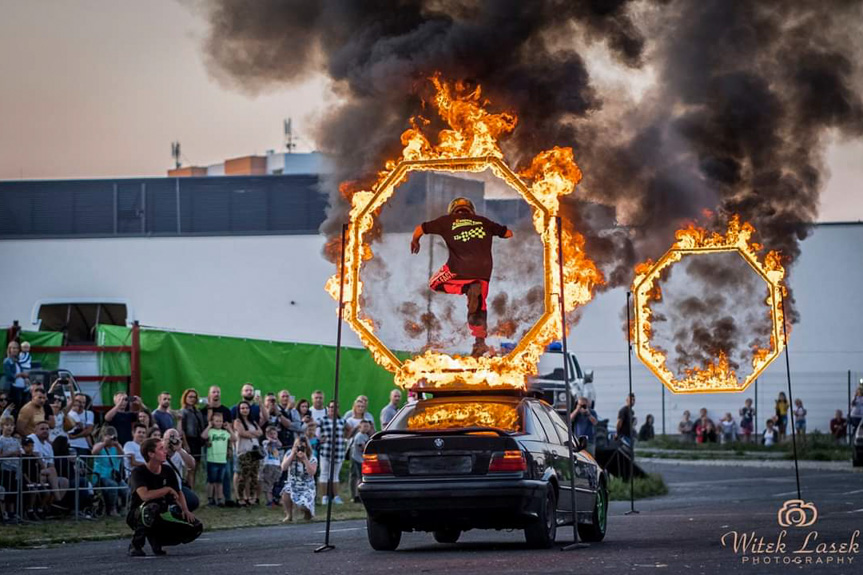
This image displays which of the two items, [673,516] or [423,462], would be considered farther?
[673,516]

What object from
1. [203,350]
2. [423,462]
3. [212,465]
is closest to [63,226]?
[203,350]

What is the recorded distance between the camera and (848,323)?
4491 centimetres

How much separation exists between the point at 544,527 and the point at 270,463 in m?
9.23

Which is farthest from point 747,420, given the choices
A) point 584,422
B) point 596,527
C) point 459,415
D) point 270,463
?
point 459,415

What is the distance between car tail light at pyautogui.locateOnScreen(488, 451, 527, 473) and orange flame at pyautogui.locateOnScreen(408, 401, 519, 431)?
1.55 feet

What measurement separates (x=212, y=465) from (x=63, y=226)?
22.8 metres

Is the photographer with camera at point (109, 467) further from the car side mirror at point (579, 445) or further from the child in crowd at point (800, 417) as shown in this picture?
the child in crowd at point (800, 417)

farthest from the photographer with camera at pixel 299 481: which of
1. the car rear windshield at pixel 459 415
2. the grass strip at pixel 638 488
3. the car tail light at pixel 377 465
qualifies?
the grass strip at pixel 638 488

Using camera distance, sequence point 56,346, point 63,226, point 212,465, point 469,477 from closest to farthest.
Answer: point 469,477 < point 212,465 < point 56,346 < point 63,226

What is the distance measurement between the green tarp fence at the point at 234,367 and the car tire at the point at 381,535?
31.7 ft

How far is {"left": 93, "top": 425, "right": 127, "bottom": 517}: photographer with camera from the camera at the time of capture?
2077 cm

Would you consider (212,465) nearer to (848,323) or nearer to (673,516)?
(673,516)

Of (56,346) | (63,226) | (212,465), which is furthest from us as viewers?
(63,226)

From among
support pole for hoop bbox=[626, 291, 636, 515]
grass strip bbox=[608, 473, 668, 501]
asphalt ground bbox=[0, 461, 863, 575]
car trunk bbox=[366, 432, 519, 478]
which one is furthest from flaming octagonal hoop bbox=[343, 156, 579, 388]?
grass strip bbox=[608, 473, 668, 501]
